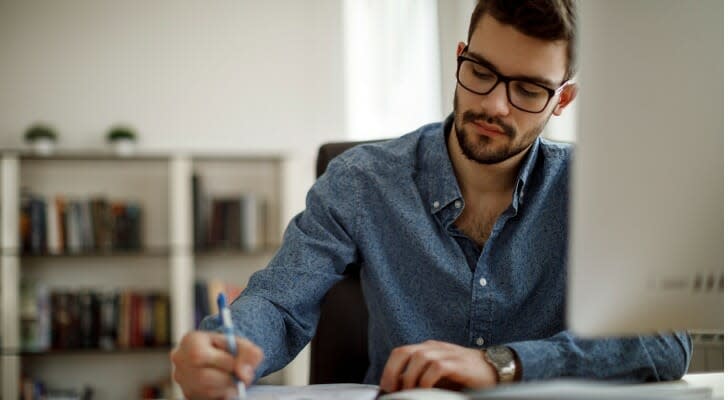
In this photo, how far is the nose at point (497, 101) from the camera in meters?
1.07

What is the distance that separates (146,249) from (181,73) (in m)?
0.95

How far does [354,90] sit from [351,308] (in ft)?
8.04

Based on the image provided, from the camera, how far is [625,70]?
0.55m

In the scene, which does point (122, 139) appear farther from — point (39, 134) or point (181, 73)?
point (181, 73)

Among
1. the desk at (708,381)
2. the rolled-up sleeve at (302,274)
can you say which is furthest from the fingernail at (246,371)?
the desk at (708,381)

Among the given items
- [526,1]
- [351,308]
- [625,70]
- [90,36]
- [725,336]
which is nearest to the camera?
[625,70]

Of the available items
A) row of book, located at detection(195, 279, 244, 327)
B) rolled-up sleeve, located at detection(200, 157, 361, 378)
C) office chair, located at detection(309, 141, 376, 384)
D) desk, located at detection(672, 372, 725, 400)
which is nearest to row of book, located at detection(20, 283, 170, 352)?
row of book, located at detection(195, 279, 244, 327)

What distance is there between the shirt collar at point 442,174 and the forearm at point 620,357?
0.28m

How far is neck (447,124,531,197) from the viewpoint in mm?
1204

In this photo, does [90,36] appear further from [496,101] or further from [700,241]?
[700,241]

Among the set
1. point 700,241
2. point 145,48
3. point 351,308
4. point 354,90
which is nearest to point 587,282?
Result: point 700,241

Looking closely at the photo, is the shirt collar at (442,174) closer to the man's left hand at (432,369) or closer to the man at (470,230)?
the man at (470,230)

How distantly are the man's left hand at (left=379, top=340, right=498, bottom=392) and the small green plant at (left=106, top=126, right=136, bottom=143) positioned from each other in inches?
109

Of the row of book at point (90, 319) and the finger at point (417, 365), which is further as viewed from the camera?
the row of book at point (90, 319)
